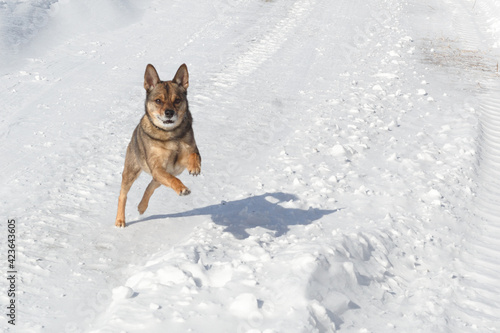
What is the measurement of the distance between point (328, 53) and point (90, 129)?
733 centimetres

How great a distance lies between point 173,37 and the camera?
551 inches

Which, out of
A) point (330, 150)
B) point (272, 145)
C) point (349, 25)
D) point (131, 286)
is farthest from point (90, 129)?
point (349, 25)

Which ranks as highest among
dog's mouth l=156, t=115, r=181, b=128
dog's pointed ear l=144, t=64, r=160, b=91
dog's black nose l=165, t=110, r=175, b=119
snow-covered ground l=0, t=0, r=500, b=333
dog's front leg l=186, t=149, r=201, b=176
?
dog's pointed ear l=144, t=64, r=160, b=91

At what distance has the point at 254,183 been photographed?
7602mm

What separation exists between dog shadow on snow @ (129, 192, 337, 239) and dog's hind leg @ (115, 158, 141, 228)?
300 millimetres

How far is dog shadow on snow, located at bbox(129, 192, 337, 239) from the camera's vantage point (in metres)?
6.42

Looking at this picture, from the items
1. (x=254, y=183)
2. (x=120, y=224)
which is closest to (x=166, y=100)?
(x=120, y=224)

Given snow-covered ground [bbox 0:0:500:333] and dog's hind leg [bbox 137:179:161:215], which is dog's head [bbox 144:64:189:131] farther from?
snow-covered ground [bbox 0:0:500:333]

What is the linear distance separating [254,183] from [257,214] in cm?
96

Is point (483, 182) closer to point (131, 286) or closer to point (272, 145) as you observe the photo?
point (272, 145)

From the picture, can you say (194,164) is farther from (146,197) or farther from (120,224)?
(120,224)

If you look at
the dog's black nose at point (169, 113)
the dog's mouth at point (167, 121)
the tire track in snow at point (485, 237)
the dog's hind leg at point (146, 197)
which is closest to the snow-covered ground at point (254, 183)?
the tire track in snow at point (485, 237)

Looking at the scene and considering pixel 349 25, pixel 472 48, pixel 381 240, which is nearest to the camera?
pixel 381 240

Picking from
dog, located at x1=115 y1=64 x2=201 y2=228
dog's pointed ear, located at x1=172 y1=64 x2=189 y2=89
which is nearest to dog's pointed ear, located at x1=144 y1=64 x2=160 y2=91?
dog, located at x1=115 y1=64 x2=201 y2=228
